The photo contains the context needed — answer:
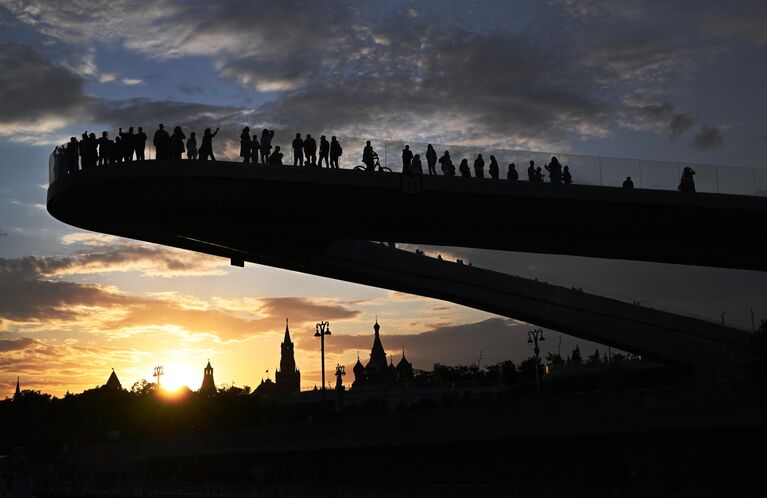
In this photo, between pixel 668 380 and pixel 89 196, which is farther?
pixel 668 380

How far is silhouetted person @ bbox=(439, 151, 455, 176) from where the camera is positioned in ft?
123

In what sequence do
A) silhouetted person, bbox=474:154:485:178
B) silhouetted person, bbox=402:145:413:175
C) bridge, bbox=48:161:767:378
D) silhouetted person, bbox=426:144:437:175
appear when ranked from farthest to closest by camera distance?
silhouetted person, bbox=474:154:485:178 → silhouetted person, bbox=426:144:437:175 → silhouetted person, bbox=402:145:413:175 → bridge, bbox=48:161:767:378

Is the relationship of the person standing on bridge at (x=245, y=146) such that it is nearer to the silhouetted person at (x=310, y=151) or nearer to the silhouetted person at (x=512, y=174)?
the silhouetted person at (x=310, y=151)

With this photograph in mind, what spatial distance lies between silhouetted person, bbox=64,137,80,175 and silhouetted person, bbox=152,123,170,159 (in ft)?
11.8

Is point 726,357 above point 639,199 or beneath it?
beneath

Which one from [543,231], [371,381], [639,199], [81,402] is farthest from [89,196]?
[371,381]

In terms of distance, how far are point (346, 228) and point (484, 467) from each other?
12445 mm

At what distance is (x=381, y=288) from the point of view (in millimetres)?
52750

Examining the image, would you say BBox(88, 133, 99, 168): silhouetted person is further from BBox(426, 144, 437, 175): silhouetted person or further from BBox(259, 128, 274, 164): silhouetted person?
BBox(426, 144, 437, 175): silhouetted person

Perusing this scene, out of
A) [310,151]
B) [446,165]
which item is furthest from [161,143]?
[446,165]

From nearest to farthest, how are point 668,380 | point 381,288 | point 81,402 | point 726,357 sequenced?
Result: point 381,288
point 726,357
point 668,380
point 81,402

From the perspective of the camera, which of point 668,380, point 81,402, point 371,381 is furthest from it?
point 371,381

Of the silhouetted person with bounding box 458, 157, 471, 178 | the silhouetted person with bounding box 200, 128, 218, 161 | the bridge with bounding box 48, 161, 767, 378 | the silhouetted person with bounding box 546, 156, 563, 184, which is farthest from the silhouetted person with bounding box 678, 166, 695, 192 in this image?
the silhouetted person with bounding box 200, 128, 218, 161

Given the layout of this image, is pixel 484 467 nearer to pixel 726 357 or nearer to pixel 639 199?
pixel 639 199
